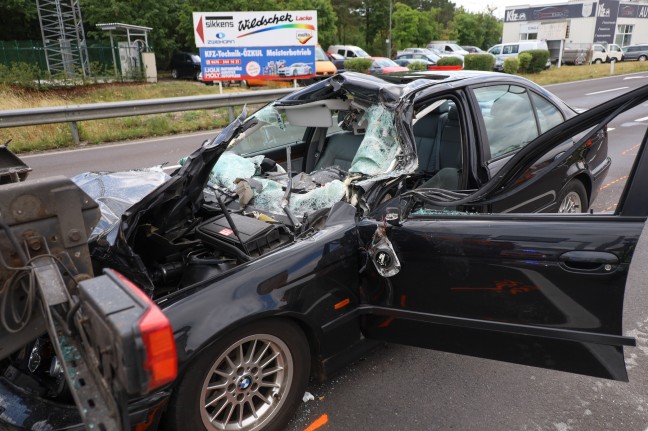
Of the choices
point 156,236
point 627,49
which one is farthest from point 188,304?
point 627,49

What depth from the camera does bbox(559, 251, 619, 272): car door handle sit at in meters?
2.24

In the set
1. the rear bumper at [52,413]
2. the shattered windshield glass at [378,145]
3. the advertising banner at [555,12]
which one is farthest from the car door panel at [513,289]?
the advertising banner at [555,12]

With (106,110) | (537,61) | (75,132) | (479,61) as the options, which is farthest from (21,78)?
(537,61)

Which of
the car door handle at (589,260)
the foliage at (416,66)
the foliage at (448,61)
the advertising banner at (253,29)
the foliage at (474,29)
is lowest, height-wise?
the car door handle at (589,260)

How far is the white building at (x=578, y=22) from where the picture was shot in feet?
159

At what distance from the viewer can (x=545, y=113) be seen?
14.2 feet

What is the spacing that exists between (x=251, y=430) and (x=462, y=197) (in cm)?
174

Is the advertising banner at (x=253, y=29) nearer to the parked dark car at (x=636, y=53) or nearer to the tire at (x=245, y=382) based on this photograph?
the tire at (x=245, y=382)

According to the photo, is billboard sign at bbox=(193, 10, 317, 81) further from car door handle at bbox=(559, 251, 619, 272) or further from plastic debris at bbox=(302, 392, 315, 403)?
car door handle at bbox=(559, 251, 619, 272)

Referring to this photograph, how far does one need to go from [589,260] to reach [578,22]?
56.8 meters

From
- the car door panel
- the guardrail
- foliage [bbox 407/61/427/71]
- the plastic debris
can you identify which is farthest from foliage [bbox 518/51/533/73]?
the plastic debris

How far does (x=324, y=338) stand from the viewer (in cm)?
259

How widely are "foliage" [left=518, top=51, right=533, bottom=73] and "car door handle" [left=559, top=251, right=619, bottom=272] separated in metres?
30.4

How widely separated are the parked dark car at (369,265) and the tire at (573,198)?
19cm
